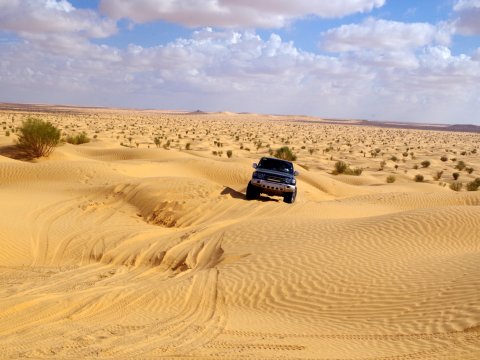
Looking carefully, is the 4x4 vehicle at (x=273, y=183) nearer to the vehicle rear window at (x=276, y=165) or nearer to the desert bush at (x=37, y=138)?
the vehicle rear window at (x=276, y=165)

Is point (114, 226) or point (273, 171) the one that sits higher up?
point (273, 171)

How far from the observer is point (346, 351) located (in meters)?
5.76

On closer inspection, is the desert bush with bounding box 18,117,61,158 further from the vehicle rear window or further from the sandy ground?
the vehicle rear window

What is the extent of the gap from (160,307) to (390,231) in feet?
20.0

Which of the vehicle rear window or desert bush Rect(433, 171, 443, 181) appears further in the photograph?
desert bush Rect(433, 171, 443, 181)

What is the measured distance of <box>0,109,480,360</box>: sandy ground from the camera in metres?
6.02

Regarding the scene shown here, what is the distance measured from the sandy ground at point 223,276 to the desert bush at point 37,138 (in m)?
6.95

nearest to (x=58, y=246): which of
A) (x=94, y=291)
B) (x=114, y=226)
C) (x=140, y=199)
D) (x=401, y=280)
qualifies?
(x=114, y=226)

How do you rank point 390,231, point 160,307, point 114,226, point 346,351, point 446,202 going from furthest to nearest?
point 446,202 → point 114,226 → point 390,231 → point 160,307 → point 346,351

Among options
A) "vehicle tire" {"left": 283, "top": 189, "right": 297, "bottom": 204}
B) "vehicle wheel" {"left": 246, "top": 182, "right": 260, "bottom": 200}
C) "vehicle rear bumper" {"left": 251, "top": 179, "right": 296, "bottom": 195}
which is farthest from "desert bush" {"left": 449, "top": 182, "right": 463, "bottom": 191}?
"vehicle wheel" {"left": 246, "top": 182, "right": 260, "bottom": 200}

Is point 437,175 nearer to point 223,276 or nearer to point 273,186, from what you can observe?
point 273,186

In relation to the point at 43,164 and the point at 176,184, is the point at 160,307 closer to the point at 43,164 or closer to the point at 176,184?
the point at 176,184

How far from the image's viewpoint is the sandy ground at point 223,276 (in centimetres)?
602

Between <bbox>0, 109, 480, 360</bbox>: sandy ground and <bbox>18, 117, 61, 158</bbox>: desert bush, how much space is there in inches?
274
